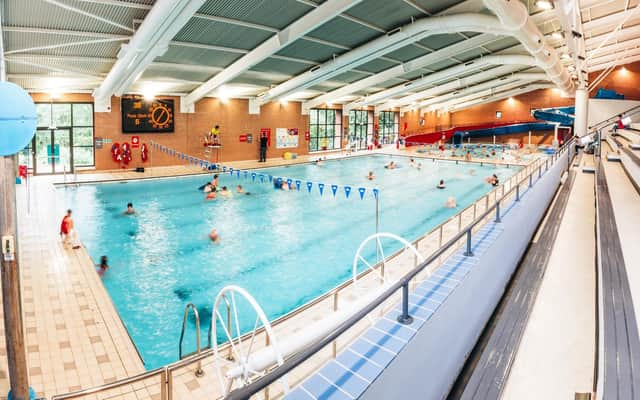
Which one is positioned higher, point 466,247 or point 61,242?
point 466,247

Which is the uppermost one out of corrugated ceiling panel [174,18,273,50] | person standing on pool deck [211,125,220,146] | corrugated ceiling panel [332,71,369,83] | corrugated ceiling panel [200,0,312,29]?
corrugated ceiling panel [332,71,369,83]

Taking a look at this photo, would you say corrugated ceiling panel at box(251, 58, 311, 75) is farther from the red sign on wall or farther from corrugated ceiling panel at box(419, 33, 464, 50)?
the red sign on wall

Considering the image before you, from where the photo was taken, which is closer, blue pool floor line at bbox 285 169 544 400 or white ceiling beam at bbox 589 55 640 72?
blue pool floor line at bbox 285 169 544 400

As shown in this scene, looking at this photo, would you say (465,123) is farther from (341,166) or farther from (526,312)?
(526,312)

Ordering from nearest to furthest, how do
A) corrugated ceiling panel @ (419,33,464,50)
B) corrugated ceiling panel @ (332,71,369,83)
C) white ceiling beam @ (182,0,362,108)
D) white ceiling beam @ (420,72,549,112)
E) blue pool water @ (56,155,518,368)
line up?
blue pool water @ (56,155,518,368) → white ceiling beam @ (182,0,362,108) → corrugated ceiling panel @ (419,33,464,50) → corrugated ceiling panel @ (332,71,369,83) → white ceiling beam @ (420,72,549,112)

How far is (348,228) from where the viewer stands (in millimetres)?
10867

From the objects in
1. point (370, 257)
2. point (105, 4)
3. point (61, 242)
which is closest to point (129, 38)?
point (105, 4)

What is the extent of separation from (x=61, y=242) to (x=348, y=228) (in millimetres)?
6152

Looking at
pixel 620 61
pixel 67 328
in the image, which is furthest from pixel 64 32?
pixel 620 61

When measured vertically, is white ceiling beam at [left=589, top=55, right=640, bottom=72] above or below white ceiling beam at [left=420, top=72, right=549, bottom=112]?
above

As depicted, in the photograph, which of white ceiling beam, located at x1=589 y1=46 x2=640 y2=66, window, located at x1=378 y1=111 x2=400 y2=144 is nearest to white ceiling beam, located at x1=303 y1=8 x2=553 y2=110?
window, located at x1=378 y1=111 x2=400 y2=144

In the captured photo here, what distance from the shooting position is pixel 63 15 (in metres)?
9.65

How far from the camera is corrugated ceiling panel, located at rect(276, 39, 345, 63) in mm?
13969

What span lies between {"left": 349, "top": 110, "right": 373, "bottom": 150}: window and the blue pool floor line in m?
25.4
